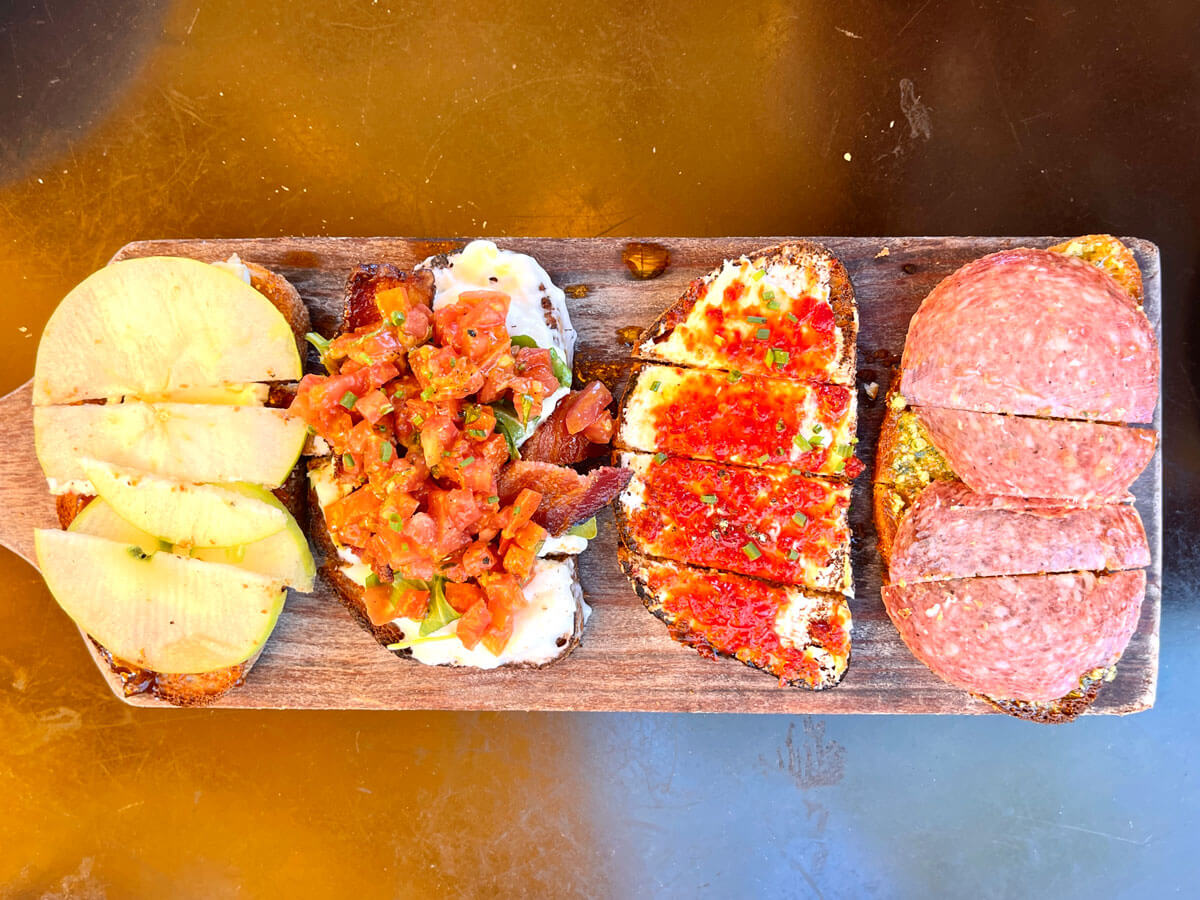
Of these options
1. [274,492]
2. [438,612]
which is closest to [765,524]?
[438,612]

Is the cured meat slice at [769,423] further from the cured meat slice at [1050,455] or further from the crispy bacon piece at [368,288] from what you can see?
the crispy bacon piece at [368,288]

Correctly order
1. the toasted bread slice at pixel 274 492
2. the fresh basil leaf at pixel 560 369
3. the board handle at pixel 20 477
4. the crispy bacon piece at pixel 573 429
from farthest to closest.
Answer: the board handle at pixel 20 477
the toasted bread slice at pixel 274 492
the crispy bacon piece at pixel 573 429
the fresh basil leaf at pixel 560 369

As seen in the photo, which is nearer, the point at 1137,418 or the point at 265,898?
the point at 1137,418

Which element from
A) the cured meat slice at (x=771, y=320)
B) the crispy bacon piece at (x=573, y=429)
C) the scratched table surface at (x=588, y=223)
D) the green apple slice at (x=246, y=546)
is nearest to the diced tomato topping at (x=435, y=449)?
the crispy bacon piece at (x=573, y=429)

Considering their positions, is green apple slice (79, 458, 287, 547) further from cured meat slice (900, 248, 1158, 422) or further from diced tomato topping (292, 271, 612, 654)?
cured meat slice (900, 248, 1158, 422)

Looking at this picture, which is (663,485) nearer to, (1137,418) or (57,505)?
(1137,418)

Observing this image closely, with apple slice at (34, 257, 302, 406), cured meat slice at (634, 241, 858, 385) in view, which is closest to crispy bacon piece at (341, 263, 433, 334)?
apple slice at (34, 257, 302, 406)

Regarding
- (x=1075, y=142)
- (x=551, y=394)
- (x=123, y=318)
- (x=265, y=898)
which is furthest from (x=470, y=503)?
(x=1075, y=142)

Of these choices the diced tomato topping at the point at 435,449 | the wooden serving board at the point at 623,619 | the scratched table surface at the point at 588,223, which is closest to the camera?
the diced tomato topping at the point at 435,449
